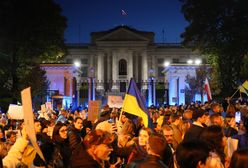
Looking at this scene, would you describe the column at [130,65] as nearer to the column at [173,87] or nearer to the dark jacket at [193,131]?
the column at [173,87]

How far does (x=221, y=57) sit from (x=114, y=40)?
51.6m

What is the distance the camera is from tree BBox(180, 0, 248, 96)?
131 ft

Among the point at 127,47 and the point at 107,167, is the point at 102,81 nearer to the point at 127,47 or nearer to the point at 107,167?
the point at 127,47

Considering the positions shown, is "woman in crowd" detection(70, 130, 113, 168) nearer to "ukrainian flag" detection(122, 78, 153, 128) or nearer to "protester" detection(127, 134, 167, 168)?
"protester" detection(127, 134, 167, 168)

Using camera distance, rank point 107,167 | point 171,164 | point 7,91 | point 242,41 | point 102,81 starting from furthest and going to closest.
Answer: point 102,81 < point 242,41 < point 7,91 < point 107,167 < point 171,164

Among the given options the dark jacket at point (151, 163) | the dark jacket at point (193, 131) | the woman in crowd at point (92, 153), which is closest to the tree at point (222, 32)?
the dark jacket at point (193, 131)

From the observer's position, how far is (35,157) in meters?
7.30

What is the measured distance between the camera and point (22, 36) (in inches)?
1473

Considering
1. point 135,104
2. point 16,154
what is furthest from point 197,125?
point 16,154

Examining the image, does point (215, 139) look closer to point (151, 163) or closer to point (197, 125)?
point (151, 163)

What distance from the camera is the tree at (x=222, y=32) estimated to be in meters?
39.8

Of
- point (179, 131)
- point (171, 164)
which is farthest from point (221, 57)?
point (171, 164)

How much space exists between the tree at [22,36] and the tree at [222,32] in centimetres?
1226

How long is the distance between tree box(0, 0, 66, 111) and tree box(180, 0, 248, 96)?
483 inches
